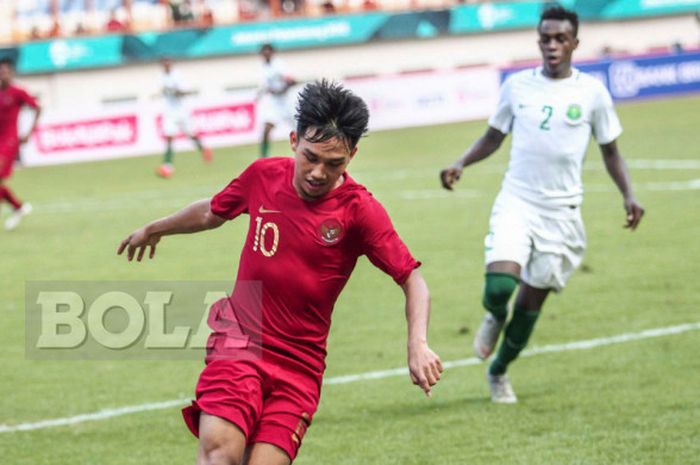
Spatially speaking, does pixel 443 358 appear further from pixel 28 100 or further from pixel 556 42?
pixel 28 100

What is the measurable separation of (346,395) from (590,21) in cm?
3860

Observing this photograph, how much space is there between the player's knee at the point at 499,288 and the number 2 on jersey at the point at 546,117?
1.05 metres

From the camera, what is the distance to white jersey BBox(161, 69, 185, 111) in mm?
28219

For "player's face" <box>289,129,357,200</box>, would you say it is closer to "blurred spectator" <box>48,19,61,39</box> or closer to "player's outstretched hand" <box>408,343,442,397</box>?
"player's outstretched hand" <box>408,343,442,397</box>

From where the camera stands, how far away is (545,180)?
8.89 m

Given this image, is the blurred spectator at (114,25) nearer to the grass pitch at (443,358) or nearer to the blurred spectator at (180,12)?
the blurred spectator at (180,12)

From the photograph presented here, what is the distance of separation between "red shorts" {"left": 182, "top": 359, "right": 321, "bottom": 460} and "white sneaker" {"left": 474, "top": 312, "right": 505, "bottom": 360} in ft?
11.2

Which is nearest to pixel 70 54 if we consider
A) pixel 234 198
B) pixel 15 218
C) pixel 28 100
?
pixel 15 218

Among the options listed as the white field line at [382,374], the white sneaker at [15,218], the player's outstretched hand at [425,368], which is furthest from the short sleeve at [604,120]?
the white sneaker at [15,218]

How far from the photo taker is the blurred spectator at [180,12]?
40.7 meters

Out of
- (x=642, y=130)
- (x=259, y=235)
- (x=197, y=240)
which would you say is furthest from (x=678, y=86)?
(x=259, y=235)

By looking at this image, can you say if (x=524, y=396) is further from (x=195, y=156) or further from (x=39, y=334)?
(x=195, y=156)

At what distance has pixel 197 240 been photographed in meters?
17.4

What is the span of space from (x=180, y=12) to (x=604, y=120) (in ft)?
108
